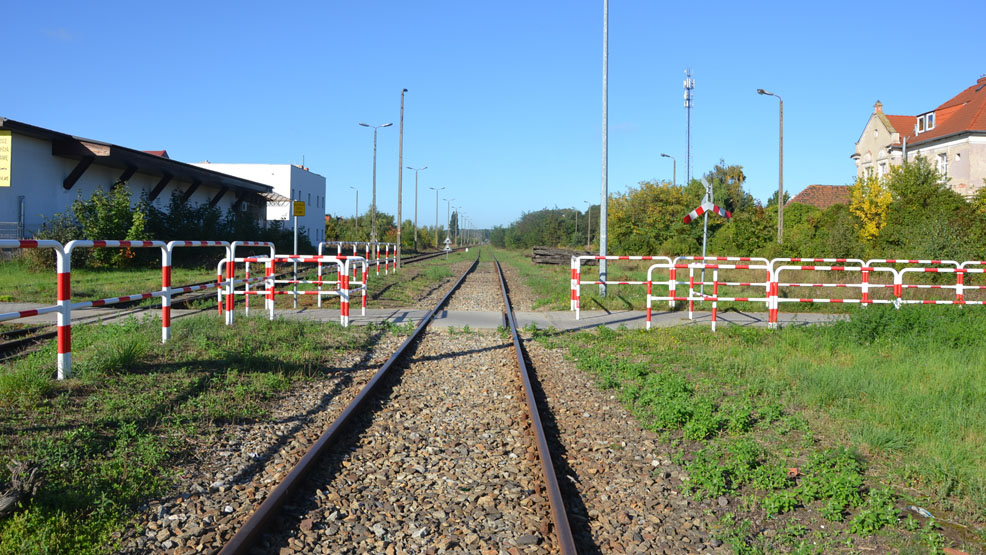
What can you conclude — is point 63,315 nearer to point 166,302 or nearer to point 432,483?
point 166,302

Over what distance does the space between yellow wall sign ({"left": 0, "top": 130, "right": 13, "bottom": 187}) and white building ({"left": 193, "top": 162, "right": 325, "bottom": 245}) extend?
1402 inches

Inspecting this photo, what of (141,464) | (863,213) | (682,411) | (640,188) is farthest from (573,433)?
(640,188)

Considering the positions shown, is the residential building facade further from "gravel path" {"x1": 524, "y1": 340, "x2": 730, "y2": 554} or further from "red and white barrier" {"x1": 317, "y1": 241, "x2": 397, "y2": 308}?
"gravel path" {"x1": 524, "y1": 340, "x2": 730, "y2": 554}

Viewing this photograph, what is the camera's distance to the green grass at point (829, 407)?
15.6 ft

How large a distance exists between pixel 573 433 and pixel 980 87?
5911 centimetres

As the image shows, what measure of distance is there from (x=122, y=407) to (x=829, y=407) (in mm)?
6517

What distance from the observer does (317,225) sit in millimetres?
74188

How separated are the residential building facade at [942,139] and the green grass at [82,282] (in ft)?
129

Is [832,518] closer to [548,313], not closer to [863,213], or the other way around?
[548,313]

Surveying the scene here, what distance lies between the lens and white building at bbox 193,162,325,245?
66.1 meters

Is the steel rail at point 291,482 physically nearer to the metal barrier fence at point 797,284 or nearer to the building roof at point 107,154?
the metal barrier fence at point 797,284

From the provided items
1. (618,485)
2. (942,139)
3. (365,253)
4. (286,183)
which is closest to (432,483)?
(618,485)

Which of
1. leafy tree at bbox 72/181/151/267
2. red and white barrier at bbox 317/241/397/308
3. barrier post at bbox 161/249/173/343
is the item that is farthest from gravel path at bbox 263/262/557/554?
leafy tree at bbox 72/181/151/267

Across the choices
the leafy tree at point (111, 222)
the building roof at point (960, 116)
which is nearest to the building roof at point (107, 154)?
the leafy tree at point (111, 222)
